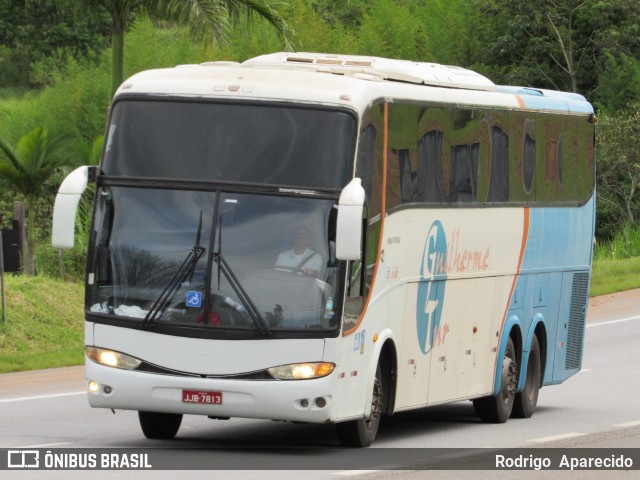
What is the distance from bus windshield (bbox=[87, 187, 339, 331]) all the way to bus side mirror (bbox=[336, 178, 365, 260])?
48cm

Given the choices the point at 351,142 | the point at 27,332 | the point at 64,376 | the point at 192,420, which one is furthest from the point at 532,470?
the point at 27,332

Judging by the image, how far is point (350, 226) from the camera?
11.8 metres

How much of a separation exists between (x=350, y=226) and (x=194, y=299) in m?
1.40

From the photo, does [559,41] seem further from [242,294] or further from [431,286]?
[242,294]

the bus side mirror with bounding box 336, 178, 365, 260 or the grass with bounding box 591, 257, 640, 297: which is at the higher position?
the bus side mirror with bounding box 336, 178, 365, 260

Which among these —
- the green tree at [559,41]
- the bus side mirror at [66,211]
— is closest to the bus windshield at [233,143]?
the bus side mirror at [66,211]

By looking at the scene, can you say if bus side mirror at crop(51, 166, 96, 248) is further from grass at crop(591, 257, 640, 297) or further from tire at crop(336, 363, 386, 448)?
grass at crop(591, 257, 640, 297)

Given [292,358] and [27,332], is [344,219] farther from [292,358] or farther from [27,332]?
[27,332]

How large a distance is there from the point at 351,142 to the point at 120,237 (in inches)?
79.6

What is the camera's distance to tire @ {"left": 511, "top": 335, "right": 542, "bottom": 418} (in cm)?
1772

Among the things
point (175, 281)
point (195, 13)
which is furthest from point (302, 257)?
point (195, 13)

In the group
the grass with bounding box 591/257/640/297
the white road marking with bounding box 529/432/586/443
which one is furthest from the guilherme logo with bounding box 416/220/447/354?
the grass with bounding box 591/257/640/297

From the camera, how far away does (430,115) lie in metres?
14.8

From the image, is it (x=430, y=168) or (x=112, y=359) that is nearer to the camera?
(x=112, y=359)
